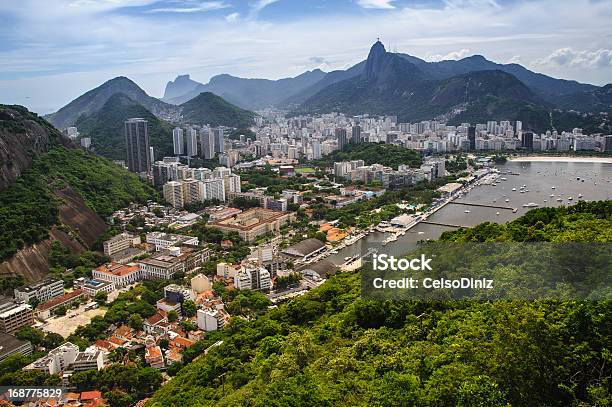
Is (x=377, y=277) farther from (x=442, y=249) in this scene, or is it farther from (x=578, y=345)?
(x=578, y=345)

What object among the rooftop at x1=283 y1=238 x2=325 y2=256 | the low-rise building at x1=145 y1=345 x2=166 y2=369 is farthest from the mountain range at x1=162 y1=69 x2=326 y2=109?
the low-rise building at x1=145 y1=345 x2=166 y2=369

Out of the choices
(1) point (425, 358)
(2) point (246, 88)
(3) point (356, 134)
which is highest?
(2) point (246, 88)

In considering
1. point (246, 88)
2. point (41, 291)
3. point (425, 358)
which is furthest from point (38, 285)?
point (246, 88)

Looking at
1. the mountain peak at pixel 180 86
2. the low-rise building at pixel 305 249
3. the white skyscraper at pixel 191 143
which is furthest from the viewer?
the mountain peak at pixel 180 86

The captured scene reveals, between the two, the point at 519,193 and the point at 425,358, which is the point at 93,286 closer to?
the point at 425,358

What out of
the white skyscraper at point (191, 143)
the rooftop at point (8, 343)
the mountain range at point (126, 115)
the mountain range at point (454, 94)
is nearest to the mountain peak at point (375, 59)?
the mountain range at point (454, 94)

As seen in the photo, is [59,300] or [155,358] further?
[59,300]

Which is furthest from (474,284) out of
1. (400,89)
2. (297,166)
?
(400,89)

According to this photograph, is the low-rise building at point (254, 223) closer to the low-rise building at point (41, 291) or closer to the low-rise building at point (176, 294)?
the low-rise building at point (176, 294)
